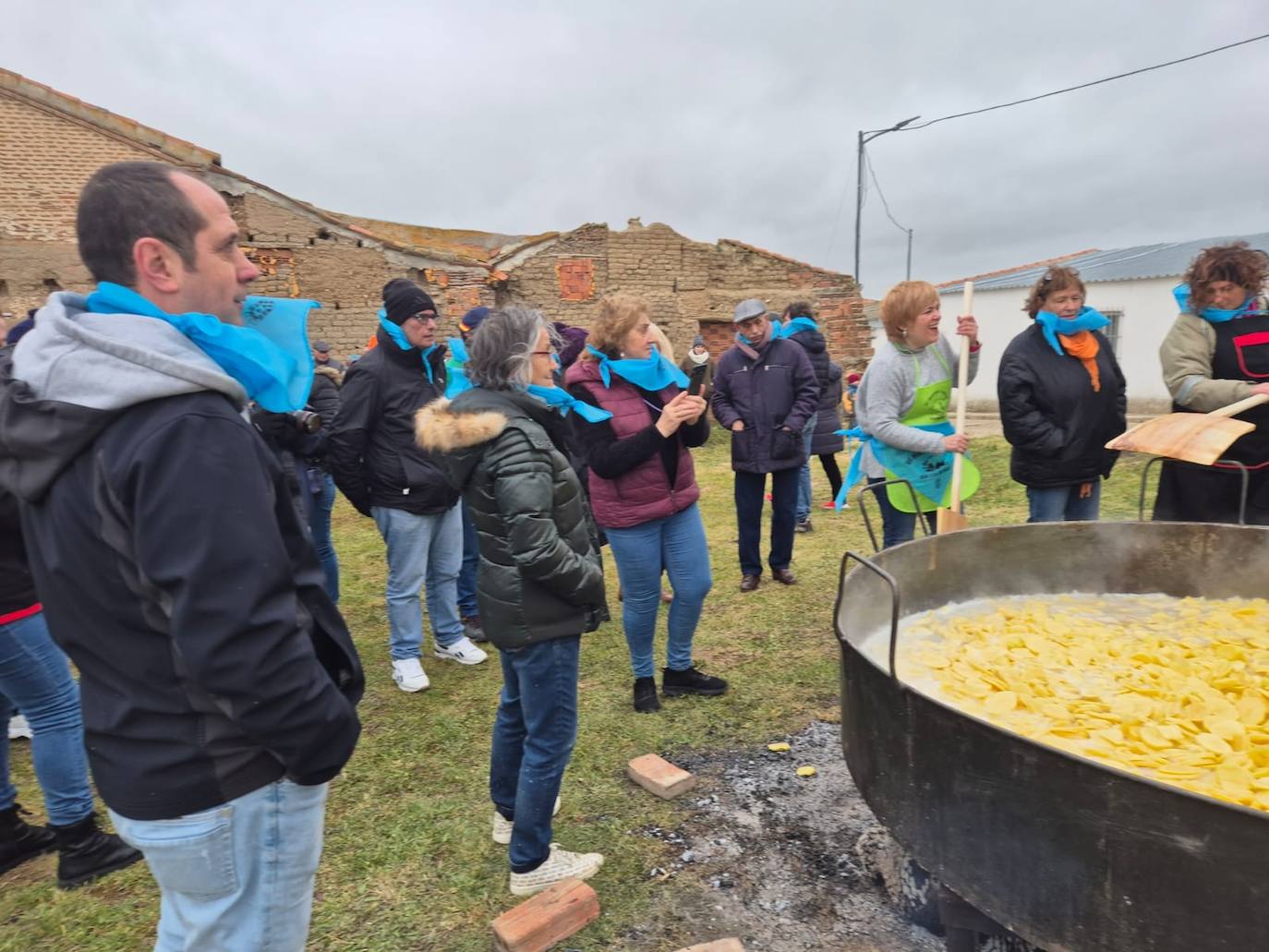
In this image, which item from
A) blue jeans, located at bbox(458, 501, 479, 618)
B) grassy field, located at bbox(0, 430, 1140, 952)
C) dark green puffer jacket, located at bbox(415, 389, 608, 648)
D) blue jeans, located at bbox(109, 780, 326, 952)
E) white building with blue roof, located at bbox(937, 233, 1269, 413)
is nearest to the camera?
blue jeans, located at bbox(109, 780, 326, 952)

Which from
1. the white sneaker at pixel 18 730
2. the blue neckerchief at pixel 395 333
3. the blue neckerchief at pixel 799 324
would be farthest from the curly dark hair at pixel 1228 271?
the white sneaker at pixel 18 730

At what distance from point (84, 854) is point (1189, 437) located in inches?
169

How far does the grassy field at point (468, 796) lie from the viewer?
2.24m

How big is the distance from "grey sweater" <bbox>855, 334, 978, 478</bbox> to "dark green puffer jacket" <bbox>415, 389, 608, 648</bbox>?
6.79ft

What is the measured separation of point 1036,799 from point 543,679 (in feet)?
4.31

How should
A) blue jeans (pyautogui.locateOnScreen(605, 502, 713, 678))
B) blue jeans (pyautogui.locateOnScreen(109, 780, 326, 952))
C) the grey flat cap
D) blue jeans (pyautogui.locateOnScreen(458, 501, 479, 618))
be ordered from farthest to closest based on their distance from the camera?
the grey flat cap < blue jeans (pyautogui.locateOnScreen(458, 501, 479, 618)) < blue jeans (pyautogui.locateOnScreen(605, 502, 713, 678)) < blue jeans (pyautogui.locateOnScreen(109, 780, 326, 952))

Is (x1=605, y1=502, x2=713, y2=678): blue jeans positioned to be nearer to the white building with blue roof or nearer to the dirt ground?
the dirt ground

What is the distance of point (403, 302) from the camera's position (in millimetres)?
3635

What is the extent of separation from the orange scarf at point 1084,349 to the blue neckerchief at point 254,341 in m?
3.56

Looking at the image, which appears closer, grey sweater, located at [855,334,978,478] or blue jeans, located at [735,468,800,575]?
grey sweater, located at [855,334,978,478]

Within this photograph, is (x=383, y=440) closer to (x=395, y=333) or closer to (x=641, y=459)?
(x=395, y=333)

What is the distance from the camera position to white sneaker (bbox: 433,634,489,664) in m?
4.15

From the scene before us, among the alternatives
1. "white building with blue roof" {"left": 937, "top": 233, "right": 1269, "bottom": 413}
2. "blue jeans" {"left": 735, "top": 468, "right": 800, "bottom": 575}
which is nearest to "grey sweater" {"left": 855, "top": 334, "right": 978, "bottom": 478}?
"blue jeans" {"left": 735, "top": 468, "right": 800, "bottom": 575}

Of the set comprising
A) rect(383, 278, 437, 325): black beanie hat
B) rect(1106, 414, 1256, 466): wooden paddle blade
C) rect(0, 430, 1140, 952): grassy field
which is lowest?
rect(0, 430, 1140, 952): grassy field
